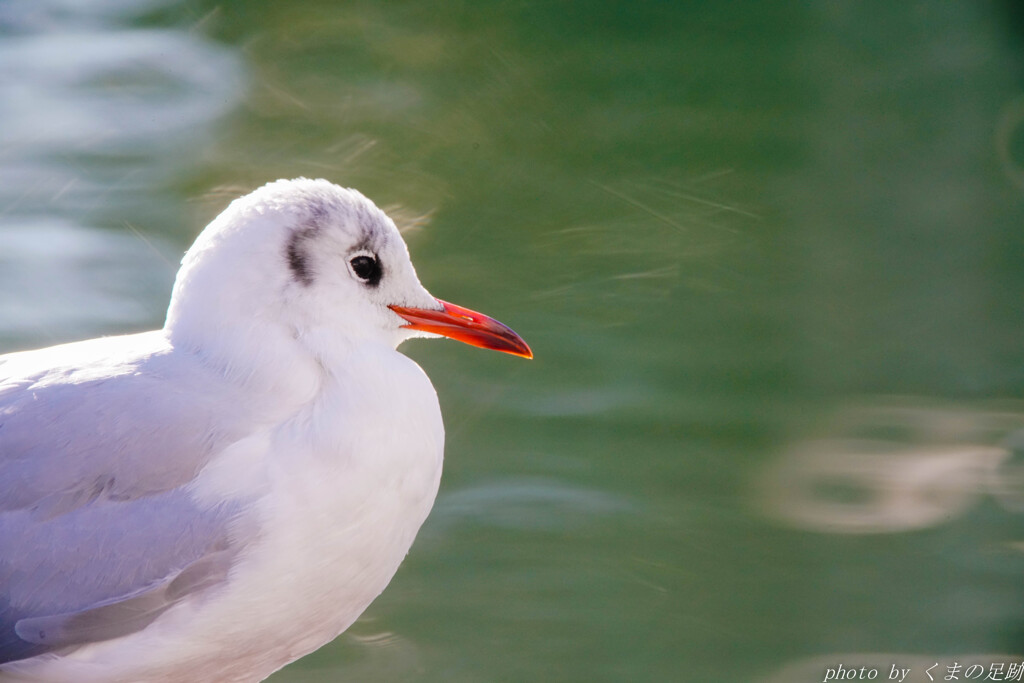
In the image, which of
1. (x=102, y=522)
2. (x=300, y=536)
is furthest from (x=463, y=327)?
(x=102, y=522)

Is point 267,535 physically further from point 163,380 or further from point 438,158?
point 438,158

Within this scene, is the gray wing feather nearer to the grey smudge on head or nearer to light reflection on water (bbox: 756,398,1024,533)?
the grey smudge on head

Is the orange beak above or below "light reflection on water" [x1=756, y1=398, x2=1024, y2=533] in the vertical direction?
below

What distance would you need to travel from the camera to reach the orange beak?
1.62 m

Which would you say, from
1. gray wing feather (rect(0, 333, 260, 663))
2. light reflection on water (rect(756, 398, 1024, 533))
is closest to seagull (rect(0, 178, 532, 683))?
gray wing feather (rect(0, 333, 260, 663))

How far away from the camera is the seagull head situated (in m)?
1.47

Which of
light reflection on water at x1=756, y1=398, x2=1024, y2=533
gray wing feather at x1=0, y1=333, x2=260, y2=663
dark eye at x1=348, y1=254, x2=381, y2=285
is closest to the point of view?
gray wing feather at x1=0, y1=333, x2=260, y2=663

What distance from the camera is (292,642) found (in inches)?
59.4

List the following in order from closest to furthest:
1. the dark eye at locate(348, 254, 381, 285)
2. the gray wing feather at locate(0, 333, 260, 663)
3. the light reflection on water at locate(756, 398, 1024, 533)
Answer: the gray wing feather at locate(0, 333, 260, 663) < the dark eye at locate(348, 254, 381, 285) < the light reflection on water at locate(756, 398, 1024, 533)

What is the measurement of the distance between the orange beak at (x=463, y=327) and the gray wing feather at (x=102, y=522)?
13.6 inches

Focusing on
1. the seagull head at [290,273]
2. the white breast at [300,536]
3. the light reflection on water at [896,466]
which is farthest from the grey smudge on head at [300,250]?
the light reflection on water at [896,466]

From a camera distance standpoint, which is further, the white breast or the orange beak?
the orange beak

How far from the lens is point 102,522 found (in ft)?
4.63

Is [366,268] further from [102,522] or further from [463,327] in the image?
[102,522]
